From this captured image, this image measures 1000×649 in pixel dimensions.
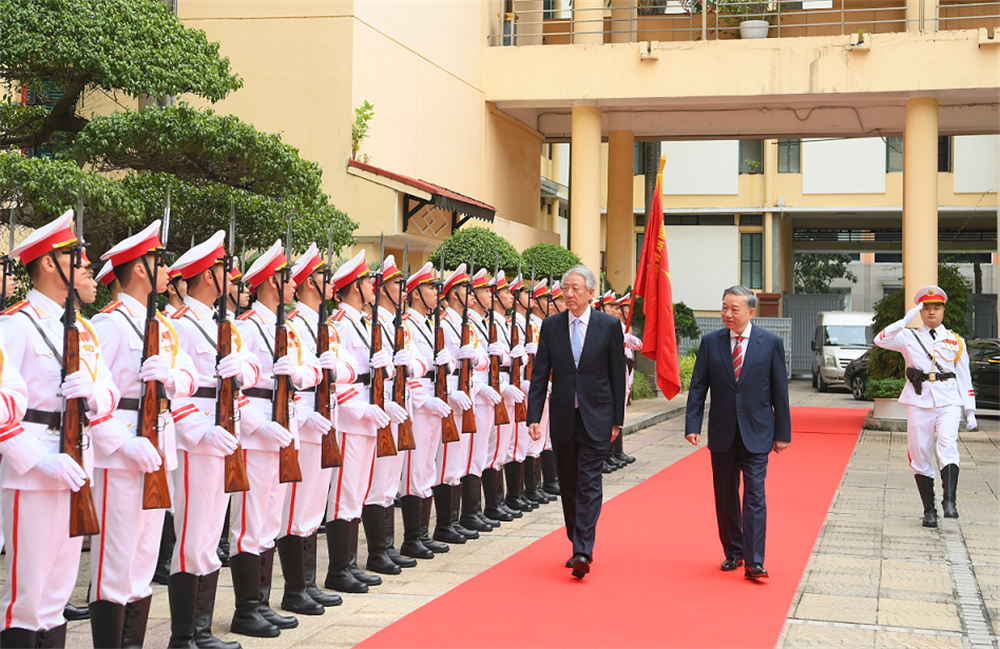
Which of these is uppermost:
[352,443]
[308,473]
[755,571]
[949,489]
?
[352,443]

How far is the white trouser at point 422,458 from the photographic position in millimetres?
7301

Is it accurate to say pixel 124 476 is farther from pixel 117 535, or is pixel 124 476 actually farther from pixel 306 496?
pixel 306 496

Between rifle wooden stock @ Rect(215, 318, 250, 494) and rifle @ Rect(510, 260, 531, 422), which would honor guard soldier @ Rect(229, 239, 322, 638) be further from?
rifle @ Rect(510, 260, 531, 422)

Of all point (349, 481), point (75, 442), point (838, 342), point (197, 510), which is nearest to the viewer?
point (75, 442)

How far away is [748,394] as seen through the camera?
22.9 feet

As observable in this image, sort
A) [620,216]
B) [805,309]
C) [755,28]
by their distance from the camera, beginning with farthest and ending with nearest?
[805,309]
[620,216]
[755,28]

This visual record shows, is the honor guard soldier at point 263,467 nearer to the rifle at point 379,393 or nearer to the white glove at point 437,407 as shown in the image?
the rifle at point 379,393

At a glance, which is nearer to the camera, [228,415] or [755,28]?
[228,415]

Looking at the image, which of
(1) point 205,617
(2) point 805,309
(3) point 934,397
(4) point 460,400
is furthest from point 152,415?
(2) point 805,309

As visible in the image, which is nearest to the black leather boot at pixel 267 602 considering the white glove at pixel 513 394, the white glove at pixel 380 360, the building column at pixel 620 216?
the white glove at pixel 380 360

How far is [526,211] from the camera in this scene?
22.4 meters

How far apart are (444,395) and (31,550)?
146 inches

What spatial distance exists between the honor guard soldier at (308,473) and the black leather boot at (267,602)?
7.1 inches

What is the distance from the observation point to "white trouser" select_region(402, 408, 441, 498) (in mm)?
7301
